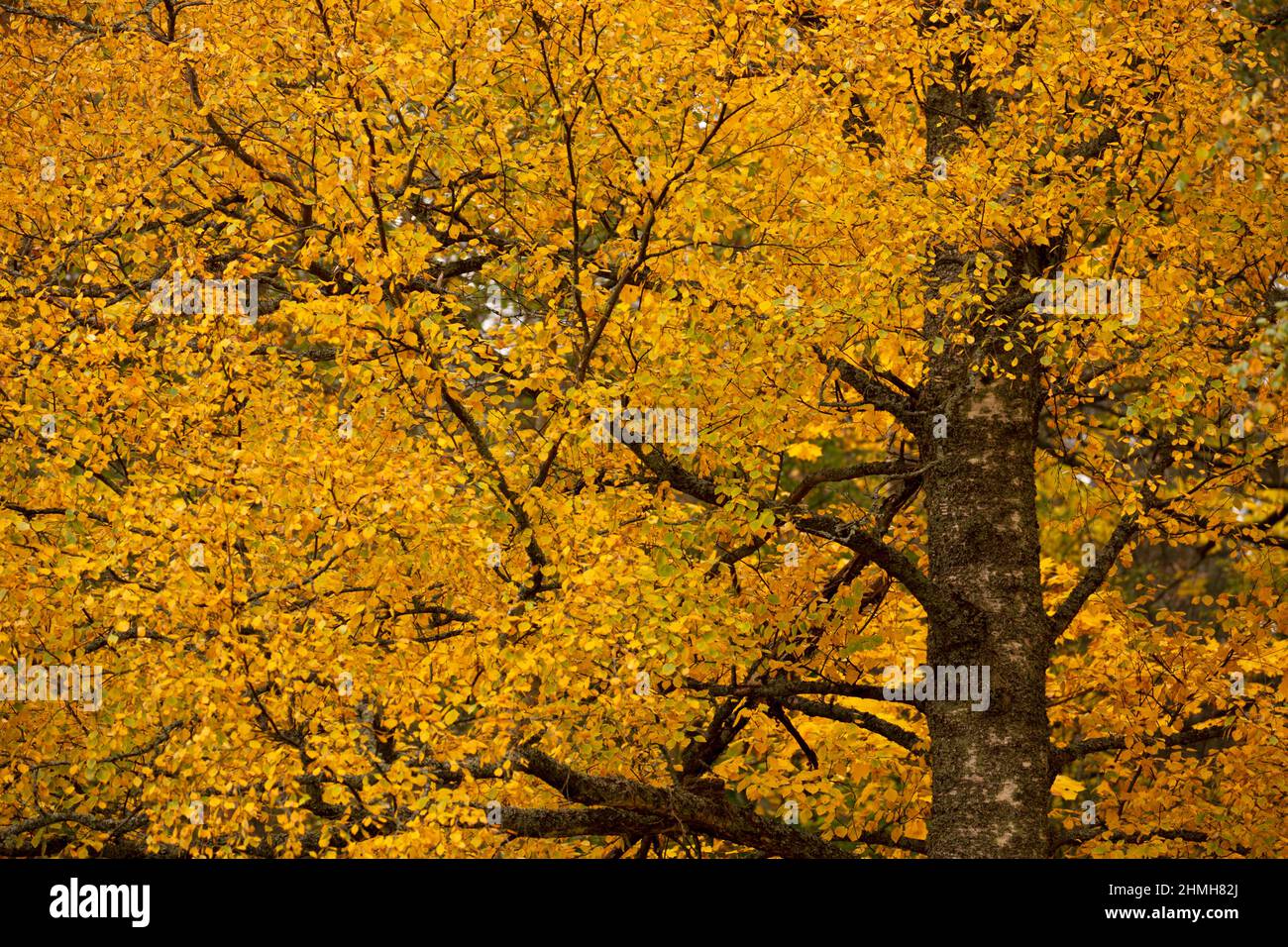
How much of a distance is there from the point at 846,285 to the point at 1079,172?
2.14 m

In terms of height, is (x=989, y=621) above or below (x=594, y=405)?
below

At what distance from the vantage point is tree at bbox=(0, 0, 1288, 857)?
362 inches

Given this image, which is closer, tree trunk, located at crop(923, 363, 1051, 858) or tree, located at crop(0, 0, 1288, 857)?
tree, located at crop(0, 0, 1288, 857)

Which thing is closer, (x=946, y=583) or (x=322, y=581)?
(x=322, y=581)

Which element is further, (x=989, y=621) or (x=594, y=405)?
(x=989, y=621)

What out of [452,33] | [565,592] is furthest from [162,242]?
[565,592]

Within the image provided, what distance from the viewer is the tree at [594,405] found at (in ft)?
30.2

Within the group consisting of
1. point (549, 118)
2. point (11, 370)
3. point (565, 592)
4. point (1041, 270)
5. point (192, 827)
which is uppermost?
point (549, 118)

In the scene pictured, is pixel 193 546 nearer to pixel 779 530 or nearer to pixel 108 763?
pixel 108 763

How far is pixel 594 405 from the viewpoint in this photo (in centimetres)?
961

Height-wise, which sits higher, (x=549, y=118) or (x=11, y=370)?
(x=549, y=118)

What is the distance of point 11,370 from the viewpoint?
10.5 metres

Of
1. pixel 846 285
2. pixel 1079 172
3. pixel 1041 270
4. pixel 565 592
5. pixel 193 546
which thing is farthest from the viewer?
pixel 1041 270

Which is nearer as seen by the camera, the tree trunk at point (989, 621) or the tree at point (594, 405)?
the tree at point (594, 405)
